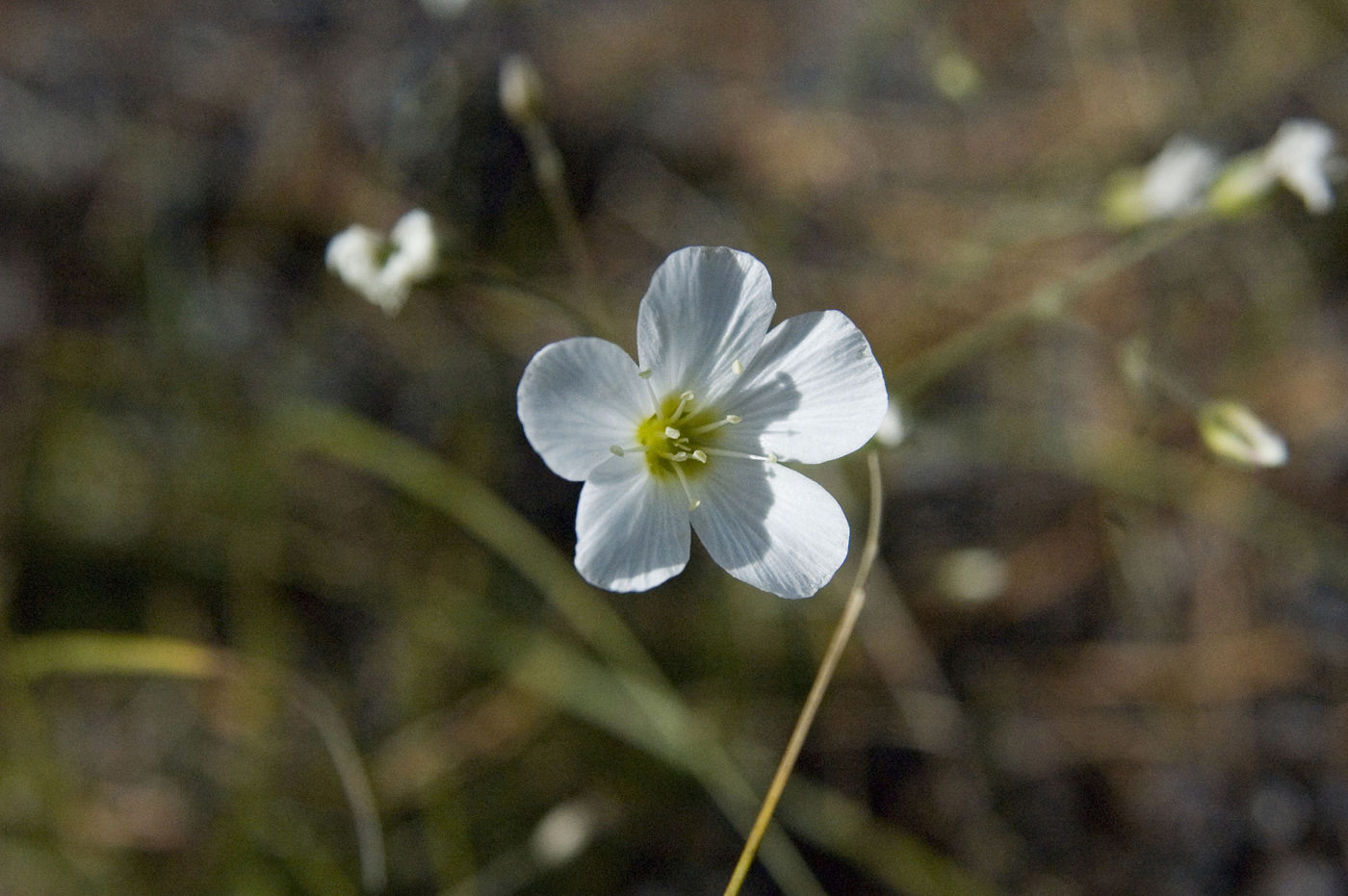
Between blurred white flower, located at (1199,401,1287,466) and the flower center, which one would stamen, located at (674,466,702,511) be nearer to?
the flower center

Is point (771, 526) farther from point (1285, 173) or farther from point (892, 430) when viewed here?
point (1285, 173)

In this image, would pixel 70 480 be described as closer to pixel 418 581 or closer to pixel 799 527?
pixel 418 581

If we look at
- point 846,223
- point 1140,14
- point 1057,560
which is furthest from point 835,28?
point 1057,560

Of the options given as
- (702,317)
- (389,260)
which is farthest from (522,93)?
(702,317)

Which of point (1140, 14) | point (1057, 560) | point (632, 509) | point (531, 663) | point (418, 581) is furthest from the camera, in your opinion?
point (1140, 14)

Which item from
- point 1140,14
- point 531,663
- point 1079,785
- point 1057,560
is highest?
point 1140,14

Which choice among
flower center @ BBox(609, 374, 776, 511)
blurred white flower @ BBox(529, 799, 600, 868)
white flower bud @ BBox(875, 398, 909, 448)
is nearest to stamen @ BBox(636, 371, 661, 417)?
flower center @ BBox(609, 374, 776, 511)
